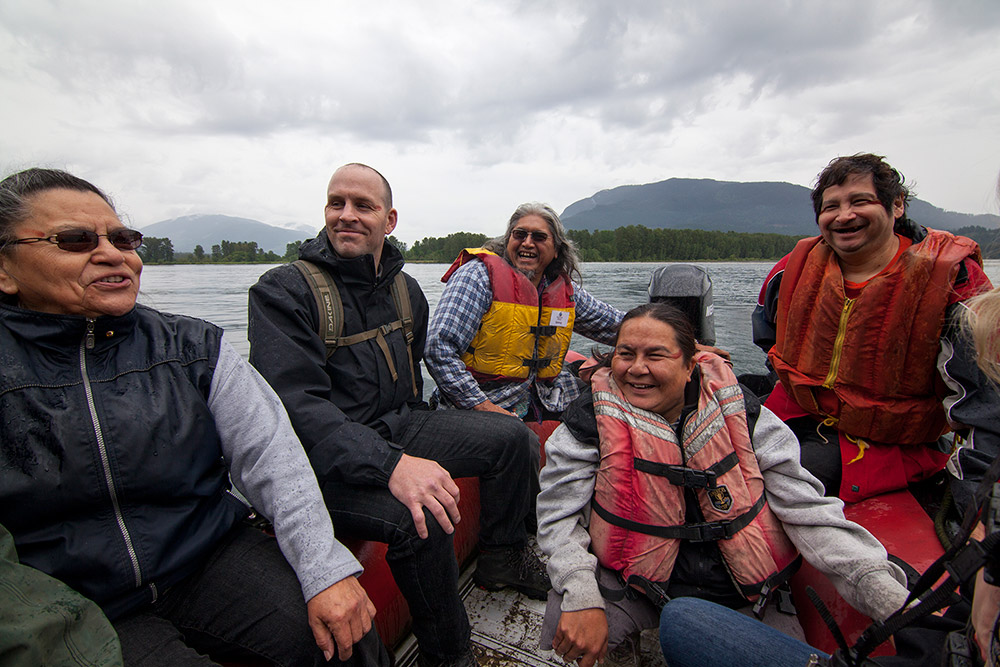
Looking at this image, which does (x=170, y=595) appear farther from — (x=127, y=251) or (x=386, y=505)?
(x=127, y=251)

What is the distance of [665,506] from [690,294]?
206cm

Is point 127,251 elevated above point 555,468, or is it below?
above

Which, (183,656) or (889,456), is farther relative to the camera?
(889,456)

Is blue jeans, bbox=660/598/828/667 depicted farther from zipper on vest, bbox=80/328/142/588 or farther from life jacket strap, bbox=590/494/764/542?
zipper on vest, bbox=80/328/142/588

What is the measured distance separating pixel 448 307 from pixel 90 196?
1.54m

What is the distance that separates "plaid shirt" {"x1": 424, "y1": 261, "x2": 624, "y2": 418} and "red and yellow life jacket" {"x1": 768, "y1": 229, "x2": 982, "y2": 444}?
51.2 inches

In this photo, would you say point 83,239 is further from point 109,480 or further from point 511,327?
point 511,327

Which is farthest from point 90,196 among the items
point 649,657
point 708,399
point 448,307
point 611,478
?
point 649,657

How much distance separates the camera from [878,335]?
6.28ft

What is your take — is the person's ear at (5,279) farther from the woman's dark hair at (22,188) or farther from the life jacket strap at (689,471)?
the life jacket strap at (689,471)

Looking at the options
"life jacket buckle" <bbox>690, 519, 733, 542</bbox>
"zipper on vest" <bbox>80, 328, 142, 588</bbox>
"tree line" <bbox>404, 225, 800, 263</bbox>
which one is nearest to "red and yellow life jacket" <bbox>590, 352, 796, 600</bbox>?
"life jacket buckle" <bbox>690, 519, 733, 542</bbox>

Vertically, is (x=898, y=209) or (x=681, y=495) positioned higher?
(x=898, y=209)

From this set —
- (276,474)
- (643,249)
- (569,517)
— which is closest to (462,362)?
(569,517)

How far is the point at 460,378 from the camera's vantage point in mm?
2471
